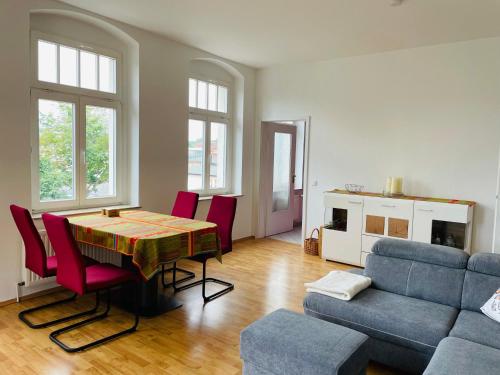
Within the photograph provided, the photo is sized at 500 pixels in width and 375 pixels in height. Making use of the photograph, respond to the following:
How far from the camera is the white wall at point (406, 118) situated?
14.8 ft

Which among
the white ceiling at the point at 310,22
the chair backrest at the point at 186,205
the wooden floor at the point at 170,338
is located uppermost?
the white ceiling at the point at 310,22

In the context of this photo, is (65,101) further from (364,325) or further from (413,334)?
(413,334)

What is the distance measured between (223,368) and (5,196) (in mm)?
2499

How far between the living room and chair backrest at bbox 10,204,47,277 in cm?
4

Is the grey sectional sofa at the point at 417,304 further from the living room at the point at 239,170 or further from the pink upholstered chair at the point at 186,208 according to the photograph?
the pink upholstered chair at the point at 186,208

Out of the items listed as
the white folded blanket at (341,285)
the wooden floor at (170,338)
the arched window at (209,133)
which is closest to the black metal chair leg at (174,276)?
the wooden floor at (170,338)

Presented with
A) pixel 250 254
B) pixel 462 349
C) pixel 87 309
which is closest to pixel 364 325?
pixel 462 349

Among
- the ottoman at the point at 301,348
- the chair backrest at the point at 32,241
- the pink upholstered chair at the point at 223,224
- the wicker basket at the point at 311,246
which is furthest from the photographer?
the wicker basket at the point at 311,246

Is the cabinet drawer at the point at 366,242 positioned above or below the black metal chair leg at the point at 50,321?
above

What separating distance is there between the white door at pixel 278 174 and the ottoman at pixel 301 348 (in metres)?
4.50

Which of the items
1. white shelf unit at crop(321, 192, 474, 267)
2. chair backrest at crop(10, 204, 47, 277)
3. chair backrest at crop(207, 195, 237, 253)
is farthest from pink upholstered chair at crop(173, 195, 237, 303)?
white shelf unit at crop(321, 192, 474, 267)

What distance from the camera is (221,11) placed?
3918 mm

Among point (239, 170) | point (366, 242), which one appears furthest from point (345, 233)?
point (239, 170)

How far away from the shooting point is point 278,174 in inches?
274
